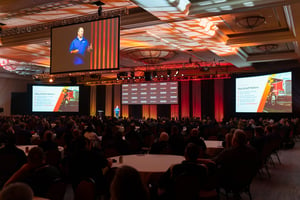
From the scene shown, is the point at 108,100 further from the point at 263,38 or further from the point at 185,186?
the point at 185,186

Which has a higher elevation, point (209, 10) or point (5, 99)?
point (209, 10)

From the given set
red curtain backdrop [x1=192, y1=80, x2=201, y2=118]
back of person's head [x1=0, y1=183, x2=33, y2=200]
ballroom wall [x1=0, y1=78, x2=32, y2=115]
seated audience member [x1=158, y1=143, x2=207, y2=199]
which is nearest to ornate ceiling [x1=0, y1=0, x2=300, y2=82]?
seated audience member [x1=158, y1=143, x2=207, y2=199]

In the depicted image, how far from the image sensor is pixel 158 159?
14.9 feet

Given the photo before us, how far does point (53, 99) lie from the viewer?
69.4 ft

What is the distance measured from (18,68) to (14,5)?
11.0 metres

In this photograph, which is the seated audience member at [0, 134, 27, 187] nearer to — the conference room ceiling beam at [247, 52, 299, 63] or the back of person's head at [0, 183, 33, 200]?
the back of person's head at [0, 183, 33, 200]

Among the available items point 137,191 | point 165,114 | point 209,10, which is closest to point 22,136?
point 209,10

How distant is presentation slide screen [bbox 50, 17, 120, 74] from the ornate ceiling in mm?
661

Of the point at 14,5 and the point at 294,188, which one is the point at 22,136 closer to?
the point at 14,5

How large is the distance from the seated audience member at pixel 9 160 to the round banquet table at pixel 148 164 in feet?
4.72

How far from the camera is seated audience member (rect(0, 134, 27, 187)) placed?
3961 millimetres

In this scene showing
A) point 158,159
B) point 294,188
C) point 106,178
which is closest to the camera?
point 106,178

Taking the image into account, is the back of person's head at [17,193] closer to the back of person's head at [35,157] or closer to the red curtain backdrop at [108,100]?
the back of person's head at [35,157]

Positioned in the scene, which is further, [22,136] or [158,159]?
[22,136]
